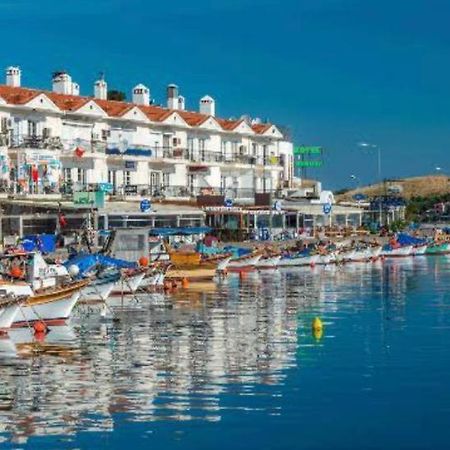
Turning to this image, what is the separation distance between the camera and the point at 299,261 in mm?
82438

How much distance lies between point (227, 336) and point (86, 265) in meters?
15.7

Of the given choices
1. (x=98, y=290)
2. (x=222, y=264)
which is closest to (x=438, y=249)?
(x=222, y=264)

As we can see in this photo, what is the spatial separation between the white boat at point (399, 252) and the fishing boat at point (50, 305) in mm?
57558

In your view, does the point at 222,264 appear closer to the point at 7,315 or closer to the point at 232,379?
the point at 7,315

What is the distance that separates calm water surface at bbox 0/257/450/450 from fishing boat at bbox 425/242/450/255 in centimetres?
5549

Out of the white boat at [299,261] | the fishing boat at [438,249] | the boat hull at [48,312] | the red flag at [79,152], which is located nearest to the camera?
the boat hull at [48,312]

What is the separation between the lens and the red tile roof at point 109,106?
81.5 meters

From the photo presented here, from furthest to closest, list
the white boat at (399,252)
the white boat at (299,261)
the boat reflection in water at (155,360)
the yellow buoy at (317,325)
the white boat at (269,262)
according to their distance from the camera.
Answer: the white boat at (399,252) < the white boat at (299,261) < the white boat at (269,262) < the yellow buoy at (317,325) < the boat reflection in water at (155,360)

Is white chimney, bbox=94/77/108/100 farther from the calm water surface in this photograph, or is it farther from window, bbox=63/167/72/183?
the calm water surface

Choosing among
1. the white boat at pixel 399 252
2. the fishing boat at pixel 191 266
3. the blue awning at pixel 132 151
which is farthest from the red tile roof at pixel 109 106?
the fishing boat at pixel 191 266

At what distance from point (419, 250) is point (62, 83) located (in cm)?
3450

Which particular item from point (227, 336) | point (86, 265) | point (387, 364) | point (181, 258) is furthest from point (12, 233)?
point (387, 364)

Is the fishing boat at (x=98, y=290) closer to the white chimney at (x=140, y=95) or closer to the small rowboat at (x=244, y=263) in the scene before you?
the small rowboat at (x=244, y=263)

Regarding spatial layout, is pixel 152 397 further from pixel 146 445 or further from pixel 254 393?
pixel 146 445
